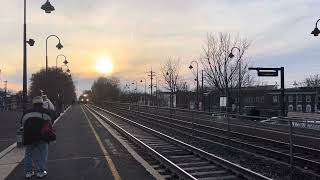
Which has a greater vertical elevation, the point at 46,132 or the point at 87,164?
the point at 46,132

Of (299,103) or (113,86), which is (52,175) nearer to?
(299,103)

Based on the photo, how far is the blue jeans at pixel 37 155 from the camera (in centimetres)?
1223

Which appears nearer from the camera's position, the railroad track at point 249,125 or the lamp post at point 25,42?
the railroad track at point 249,125

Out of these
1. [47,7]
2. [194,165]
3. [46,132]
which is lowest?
[194,165]

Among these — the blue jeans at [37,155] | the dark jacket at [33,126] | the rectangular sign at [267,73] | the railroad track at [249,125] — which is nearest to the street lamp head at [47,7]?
the railroad track at [249,125]

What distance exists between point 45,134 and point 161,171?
138 inches

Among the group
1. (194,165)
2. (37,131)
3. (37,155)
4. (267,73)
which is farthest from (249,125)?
(37,131)

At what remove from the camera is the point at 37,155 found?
41.0ft

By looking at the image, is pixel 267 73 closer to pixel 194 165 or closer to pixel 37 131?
pixel 194 165

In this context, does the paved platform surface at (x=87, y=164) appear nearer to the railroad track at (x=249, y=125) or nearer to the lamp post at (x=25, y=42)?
the lamp post at (x=25, y=42)

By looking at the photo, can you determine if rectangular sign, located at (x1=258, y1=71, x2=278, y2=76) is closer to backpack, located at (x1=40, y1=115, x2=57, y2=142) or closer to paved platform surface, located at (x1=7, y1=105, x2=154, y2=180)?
paved platform surface, located at (x1=7, y1=105, x2=154, y2=180)

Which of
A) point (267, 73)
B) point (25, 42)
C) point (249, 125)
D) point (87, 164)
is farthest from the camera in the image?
point (267, 73)

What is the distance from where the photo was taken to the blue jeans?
40.1 ft

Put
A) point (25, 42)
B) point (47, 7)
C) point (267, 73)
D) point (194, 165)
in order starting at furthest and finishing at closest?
point (267, 73) < point (47, 7) < point (25, 42) < point (194, 165)
